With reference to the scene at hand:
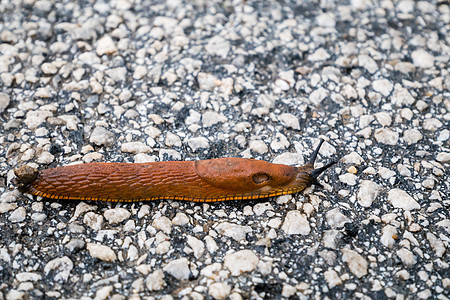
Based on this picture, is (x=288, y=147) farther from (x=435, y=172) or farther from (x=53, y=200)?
(x=53, y=200)

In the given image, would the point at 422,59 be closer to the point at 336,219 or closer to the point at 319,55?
the point at 319,55

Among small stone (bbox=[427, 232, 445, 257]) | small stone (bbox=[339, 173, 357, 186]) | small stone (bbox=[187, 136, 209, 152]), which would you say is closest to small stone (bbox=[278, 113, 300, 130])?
small stone (bbox=[339, 173, 357, 186])

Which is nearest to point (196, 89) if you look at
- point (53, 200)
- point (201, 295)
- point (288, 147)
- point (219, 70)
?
point (219, 70)

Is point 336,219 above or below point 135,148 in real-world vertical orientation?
below

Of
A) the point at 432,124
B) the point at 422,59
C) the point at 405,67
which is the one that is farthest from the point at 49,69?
the point at 422,59

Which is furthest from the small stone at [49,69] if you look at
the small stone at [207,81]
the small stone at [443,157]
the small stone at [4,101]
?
the small stone at [443,157]

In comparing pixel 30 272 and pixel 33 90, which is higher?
pixel 33 90
